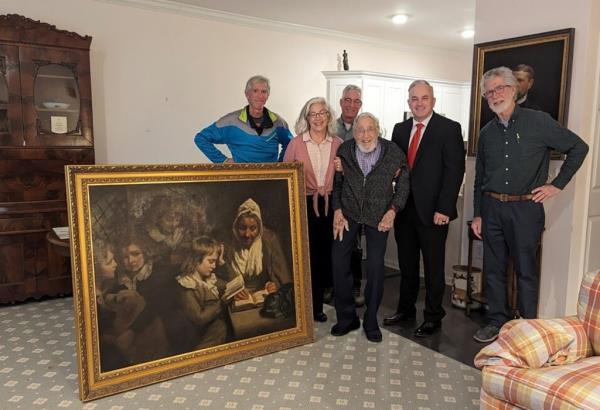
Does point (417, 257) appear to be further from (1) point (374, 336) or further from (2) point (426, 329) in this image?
(1) point (374, 336)

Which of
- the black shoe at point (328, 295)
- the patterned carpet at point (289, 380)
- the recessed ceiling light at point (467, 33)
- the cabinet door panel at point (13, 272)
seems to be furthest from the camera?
the recessed ceiling light at point (467, 33)

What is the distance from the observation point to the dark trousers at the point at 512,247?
275cm

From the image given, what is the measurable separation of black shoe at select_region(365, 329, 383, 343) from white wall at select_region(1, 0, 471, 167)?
107 inches

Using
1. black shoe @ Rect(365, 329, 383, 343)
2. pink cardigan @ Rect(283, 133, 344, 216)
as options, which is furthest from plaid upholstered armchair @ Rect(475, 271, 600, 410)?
pink cardigan @ Rect(283, 133, 344, 216)

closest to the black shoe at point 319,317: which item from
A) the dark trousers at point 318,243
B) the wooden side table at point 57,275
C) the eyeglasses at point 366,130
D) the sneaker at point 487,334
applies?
the dark trousers at point 318,243

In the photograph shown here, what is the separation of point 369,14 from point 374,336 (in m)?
3.35

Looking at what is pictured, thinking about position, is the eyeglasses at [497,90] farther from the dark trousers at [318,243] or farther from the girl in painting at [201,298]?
the girl in painting at [201,298]

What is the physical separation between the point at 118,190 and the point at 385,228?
148 centimetres

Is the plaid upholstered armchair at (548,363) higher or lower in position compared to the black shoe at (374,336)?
higher

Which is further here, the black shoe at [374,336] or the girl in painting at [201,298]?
the black shoe at [374,336]

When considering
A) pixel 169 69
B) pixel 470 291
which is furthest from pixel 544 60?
pixel 169 69

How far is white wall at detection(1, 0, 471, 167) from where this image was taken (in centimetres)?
426

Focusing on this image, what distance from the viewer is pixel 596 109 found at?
3020 mm

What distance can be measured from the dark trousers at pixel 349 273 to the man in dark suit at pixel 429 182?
31cm
